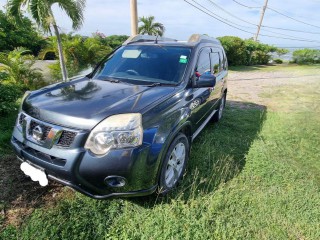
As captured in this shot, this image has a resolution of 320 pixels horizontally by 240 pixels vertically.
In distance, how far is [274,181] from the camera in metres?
3.36

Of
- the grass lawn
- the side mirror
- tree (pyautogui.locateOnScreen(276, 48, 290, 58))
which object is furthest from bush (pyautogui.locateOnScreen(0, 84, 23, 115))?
tree (pyautogui.locateOnScreen(276, 48, 290, 58))

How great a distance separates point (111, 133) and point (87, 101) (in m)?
0.56

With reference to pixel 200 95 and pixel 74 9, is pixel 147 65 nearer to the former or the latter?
pixel 200 95

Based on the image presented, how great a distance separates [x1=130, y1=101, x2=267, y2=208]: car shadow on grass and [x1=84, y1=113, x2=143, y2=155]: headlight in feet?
2.95

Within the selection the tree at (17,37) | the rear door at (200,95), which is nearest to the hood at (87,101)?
the rear door at (200,95)

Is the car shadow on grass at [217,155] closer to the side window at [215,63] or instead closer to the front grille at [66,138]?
the front grille at [66,138]

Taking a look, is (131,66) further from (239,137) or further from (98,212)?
(239,137)

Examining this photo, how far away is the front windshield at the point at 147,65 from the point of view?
11.0 ft

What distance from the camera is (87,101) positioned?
8.38 ft

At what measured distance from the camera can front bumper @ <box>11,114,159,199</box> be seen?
2.17 metres

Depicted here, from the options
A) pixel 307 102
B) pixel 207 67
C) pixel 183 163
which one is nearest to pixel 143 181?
pixel 183 163

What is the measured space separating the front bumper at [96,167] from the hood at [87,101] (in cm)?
20

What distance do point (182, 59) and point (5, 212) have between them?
2.75 metres

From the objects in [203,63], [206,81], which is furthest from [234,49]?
[206,81]
